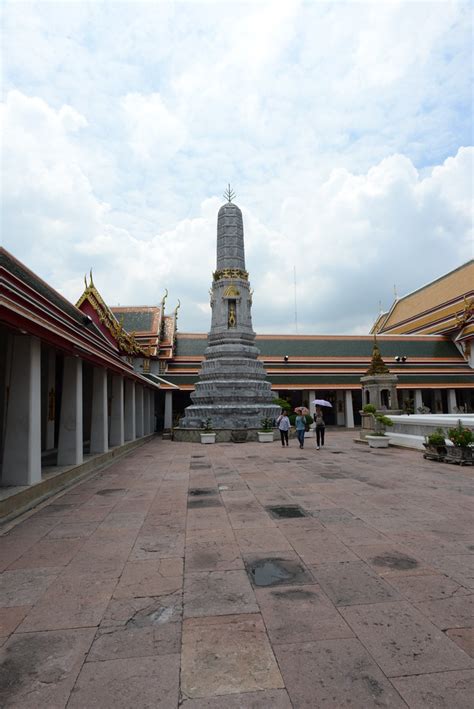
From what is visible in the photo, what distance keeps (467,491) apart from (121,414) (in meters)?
11.7

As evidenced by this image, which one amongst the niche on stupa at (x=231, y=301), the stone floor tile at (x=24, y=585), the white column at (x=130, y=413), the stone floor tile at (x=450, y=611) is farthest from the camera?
the niche on stupa at (x=231, y=301)

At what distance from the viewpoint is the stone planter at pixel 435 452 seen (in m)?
12.5

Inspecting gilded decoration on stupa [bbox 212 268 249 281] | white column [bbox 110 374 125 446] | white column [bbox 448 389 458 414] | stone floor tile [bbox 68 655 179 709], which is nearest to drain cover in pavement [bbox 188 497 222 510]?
stone floor tile [bbox 68 655 179 709]

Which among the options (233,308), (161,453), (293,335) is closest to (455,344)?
(293,335)

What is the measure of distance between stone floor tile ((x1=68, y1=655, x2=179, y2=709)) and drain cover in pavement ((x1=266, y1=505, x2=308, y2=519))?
384 cm

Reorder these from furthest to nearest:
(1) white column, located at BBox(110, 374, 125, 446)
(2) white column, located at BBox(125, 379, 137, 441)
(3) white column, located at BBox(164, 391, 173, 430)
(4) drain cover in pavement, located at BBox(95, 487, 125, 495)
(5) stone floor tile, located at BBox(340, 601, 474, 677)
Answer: (3) white column, located at BBox(164, 391, 173, 430) < (2) white column, located at BBox(125, 379, 137, 441) < (1) white column, located at BBox(110, 374, 125, 446) < (4) drain cover in pavement, located at BBox(95, 487, 125, 495) < (5) stone floor tile, located at BBox(340, 601, 474, 677)

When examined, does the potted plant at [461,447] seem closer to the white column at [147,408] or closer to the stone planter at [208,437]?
the stone planter at [208,437]

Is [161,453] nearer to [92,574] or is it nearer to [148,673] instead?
[92,574]

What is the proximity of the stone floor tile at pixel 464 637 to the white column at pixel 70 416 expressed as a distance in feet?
28.9

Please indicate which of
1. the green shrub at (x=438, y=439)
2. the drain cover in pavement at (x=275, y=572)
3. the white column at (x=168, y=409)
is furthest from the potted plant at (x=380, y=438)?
the white column at (x=168, y=409)

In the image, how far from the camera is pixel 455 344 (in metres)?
36.2

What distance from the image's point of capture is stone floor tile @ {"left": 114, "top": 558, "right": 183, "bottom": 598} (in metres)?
3.95

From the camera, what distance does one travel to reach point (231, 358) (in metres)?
23.2

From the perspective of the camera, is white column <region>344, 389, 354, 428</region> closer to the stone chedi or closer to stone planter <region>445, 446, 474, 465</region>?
the stone chedi
